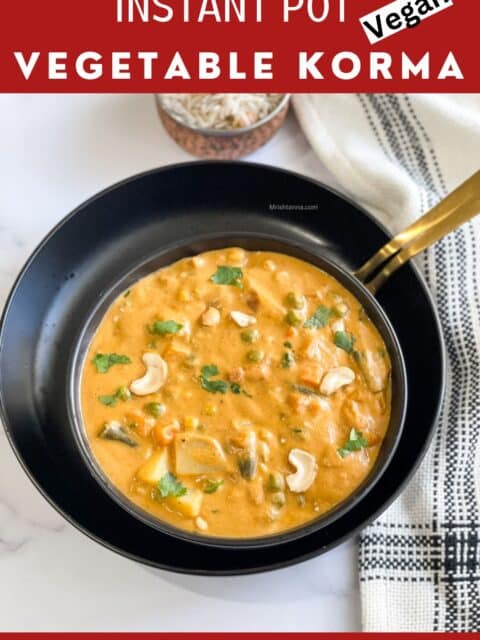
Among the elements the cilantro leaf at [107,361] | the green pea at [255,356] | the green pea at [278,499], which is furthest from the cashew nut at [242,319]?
the green pea at [278,499]

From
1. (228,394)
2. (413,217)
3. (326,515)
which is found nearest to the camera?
(326,515)

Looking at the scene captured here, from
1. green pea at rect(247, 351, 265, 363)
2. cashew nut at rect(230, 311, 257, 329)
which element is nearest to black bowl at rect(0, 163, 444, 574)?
cashew nut at rect(230, 311, 257, 329)

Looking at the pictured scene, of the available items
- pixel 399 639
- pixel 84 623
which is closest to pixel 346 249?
pixel 399 639

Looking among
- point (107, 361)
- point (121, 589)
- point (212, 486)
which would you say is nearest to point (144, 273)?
point (107, 361)

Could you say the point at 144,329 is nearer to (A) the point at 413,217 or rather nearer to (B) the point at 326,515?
(B) the point at 326,515

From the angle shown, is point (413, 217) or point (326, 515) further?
point (413, 217)

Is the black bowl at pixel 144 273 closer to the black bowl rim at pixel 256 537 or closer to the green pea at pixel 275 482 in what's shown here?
the black bowl rim at pixel 256 537

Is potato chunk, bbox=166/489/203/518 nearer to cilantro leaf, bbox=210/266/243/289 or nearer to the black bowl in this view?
the black bowl
